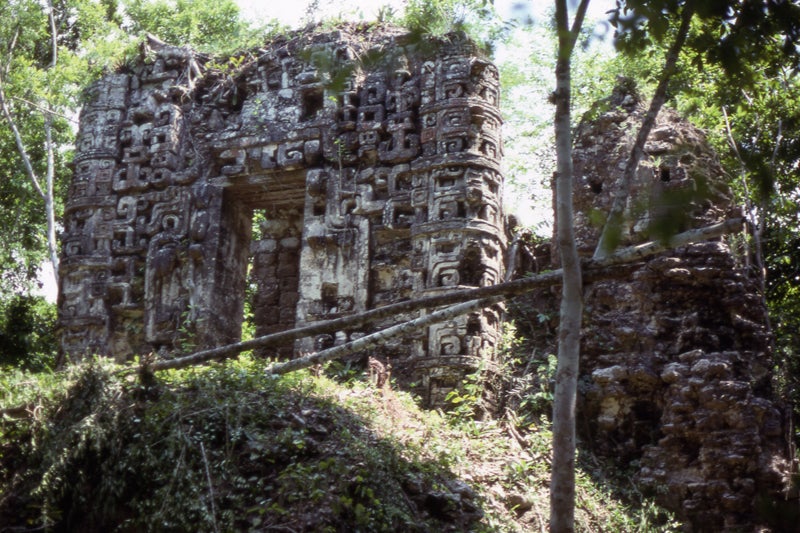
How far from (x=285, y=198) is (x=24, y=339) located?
3505 mm

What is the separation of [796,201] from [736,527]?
4.29 meters

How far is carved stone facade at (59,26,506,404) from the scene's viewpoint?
8648mm

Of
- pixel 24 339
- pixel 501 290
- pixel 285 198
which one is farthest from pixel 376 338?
pixel 24 339

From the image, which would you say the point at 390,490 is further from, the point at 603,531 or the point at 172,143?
the point at 172,143

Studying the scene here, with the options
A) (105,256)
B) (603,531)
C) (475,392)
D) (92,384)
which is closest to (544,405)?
(475,392)

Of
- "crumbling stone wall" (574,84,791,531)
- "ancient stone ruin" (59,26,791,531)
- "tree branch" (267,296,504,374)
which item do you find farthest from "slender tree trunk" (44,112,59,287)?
"crumbling stone wall" (574,84,791,531)

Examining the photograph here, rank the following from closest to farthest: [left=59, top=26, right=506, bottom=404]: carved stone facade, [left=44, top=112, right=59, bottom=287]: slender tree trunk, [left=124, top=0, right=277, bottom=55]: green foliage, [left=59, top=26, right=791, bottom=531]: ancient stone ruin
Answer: [left=59, top=26, right=791, bottom=531]: ancient stone ruin < [left=59, top=26, right=506, bottom=404]: carved stone facade < [left=44, top=112, right=59, bottom=287]: slender tree trunk < [left=124, top=0, right=277, bottom=55]: green foliage

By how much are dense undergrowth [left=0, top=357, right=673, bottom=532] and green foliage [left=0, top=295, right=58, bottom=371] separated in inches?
169

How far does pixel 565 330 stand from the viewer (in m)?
5.29

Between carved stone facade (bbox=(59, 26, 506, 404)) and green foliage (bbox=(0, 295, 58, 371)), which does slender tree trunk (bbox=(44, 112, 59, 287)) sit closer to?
green foliage (bbox=(0, 295, 58, 371))

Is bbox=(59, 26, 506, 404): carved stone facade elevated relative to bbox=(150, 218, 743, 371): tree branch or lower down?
elevated

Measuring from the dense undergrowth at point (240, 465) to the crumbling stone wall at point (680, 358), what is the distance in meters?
0.52

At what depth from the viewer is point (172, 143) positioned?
32.9 feet

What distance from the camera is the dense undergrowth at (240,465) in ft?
17.8
